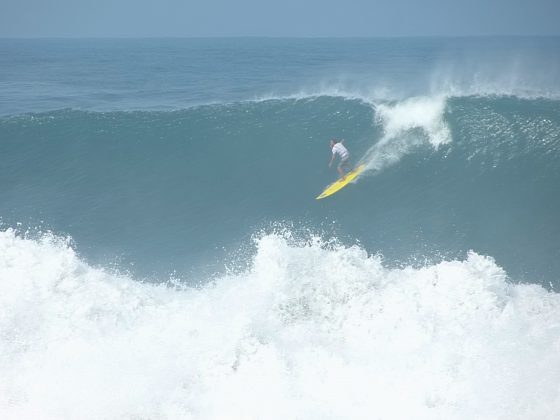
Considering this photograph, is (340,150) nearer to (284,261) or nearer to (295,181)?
(295,181)

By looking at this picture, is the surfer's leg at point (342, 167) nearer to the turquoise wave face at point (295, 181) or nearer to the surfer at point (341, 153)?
the surfer at point (341, 153)

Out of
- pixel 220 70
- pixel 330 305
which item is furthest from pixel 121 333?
pixel 220 70

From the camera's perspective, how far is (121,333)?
30.7 feet

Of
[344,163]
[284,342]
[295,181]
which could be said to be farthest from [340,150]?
[284,342]

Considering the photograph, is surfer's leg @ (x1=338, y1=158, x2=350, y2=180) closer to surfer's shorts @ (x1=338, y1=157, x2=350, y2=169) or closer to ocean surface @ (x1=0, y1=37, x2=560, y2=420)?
surfer's shorts @ (x1=338, y1=157, x2=350, y2=169)

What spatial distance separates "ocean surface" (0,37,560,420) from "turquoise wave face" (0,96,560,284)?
66mm

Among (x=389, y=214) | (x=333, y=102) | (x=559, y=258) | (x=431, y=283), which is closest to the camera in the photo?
(x=431, y=283)

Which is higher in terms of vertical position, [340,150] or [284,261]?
[340,150]

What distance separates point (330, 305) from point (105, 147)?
37.5ft

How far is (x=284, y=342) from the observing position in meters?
8.87

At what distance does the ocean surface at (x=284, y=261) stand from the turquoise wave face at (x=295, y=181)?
2.6 inches

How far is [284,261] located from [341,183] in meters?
4.56

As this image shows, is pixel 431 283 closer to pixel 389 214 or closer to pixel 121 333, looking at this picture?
pixel 389 214

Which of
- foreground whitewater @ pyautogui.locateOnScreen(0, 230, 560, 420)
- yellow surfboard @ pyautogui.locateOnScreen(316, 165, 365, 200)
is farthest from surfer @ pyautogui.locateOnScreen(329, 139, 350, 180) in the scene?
foreground whitewater @ pyautogui.locateOnScreen(0, 230, 560, 420)
